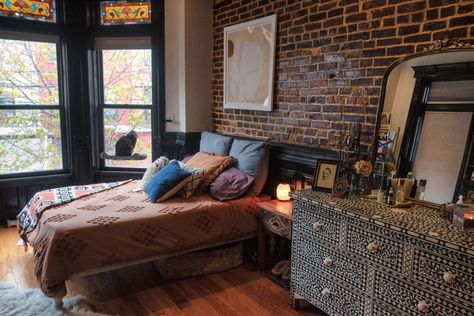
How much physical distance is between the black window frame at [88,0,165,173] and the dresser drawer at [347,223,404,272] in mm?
2980

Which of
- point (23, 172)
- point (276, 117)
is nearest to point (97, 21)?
point (23, 172)

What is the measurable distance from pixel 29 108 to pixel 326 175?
11.7 feet

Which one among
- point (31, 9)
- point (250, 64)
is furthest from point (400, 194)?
point (31, 9)

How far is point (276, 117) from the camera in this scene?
3.43 metres

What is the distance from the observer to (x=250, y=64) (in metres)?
3.64

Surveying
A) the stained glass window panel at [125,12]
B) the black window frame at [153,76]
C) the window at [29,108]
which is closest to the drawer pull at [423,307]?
the black window frame at [153,76]

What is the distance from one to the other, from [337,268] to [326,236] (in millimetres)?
203

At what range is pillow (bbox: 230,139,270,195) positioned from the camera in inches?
128

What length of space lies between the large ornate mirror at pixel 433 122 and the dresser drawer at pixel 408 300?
586 millimetres

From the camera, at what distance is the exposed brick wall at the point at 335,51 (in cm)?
221

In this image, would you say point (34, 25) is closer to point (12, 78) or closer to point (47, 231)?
point (12, 78)

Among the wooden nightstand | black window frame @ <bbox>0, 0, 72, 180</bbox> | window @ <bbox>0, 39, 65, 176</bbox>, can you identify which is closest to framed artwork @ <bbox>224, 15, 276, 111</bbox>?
the wooden nightstand

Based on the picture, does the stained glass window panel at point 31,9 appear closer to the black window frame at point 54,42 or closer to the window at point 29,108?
the black window frame at point 54,42

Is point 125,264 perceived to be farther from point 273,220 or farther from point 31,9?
point 31,9
